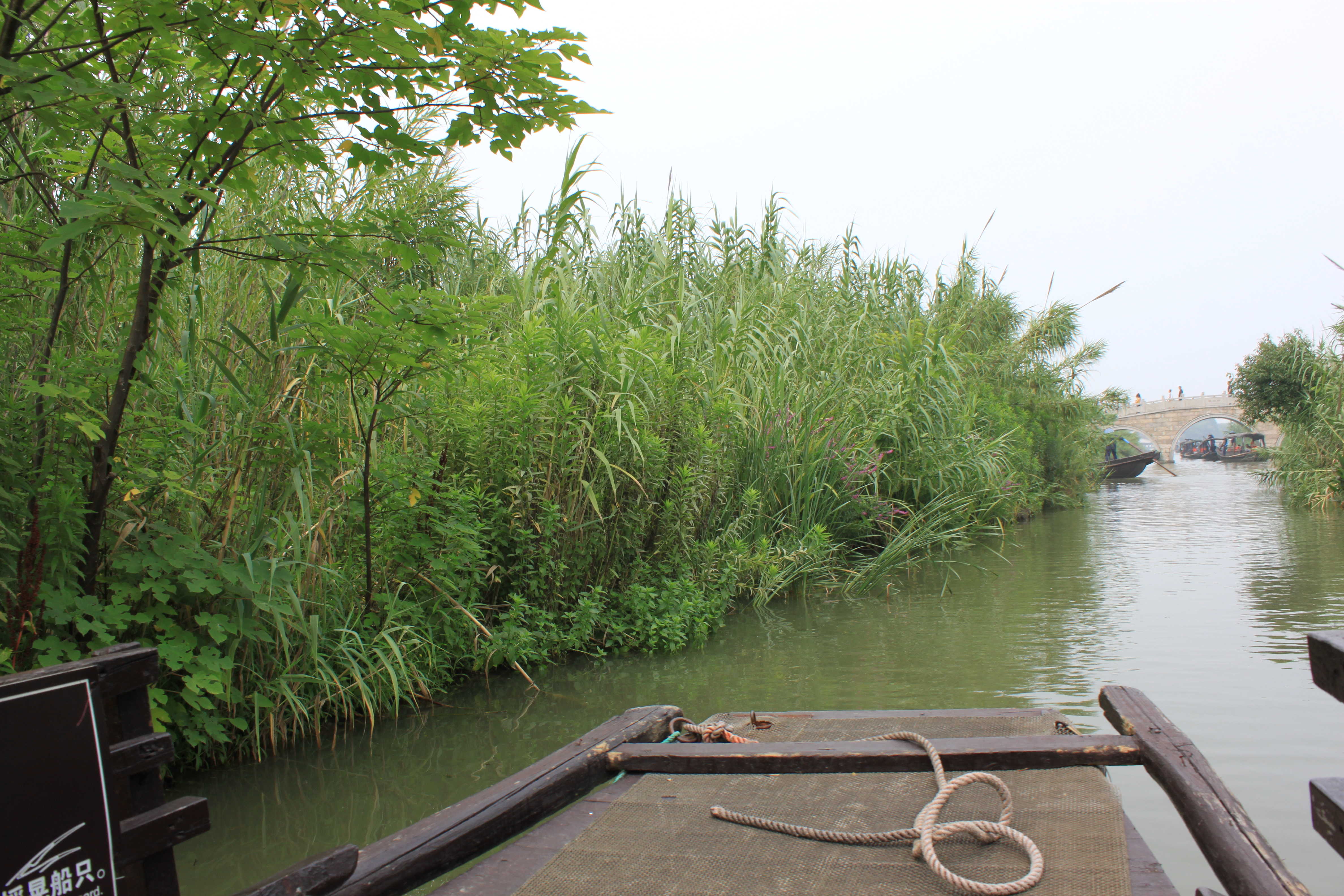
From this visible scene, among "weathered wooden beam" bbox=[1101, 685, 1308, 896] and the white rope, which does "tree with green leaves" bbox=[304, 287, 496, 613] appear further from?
"weathered wooden beam" bbox=[1101, 685, 1308, 896]

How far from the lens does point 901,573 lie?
26.1ft

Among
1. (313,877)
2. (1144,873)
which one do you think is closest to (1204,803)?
(1144,873)

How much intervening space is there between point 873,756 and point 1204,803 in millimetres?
830

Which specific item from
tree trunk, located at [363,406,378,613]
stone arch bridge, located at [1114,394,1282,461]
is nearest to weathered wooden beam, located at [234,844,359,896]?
tree trunk, located at [363,406,378,613]

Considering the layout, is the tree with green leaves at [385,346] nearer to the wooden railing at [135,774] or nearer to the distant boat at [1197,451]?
the wooden railing at [135,774]

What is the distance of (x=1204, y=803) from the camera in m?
2.05

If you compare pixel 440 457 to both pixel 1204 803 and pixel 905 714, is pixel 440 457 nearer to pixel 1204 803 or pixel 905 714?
pixel 905 714

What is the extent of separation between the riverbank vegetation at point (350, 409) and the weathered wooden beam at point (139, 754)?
1.26 m

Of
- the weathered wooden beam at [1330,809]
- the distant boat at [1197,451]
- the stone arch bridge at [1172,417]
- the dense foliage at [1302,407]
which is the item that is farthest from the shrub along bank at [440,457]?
the distant boat at [1197,451]

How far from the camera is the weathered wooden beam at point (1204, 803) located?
1.70m

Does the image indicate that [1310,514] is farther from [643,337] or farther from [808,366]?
[643,337]

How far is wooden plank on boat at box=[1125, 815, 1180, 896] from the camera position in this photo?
1739mm

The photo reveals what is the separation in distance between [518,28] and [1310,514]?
1438cm

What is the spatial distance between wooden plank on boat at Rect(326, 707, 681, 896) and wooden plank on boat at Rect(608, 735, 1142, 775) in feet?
0.36
